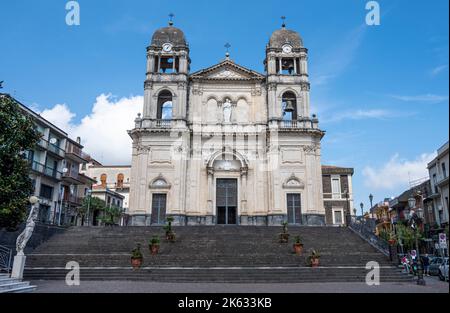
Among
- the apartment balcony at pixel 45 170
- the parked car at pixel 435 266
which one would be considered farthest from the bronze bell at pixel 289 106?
the apartment balcony at pixel 45 170

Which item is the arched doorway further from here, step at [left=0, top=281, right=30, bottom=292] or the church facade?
step at [left=0, top=281, right=30, bottom=292]

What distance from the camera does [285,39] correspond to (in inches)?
1325

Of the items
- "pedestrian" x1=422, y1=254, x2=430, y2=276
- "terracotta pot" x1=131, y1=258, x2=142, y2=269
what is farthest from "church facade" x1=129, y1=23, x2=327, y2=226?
"terracotta pot" x1=131, y1=258, x2=142, y2=269

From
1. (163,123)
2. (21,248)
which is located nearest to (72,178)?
(163,123)

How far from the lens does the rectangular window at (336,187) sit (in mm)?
39094

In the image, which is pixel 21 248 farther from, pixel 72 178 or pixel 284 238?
pixel 72 178

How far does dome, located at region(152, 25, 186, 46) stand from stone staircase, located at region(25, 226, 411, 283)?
1771cm

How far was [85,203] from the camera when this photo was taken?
1567 inches

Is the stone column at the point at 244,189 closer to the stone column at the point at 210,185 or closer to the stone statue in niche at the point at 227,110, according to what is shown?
the stone column at the point at 210,185

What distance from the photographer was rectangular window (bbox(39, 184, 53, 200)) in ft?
108

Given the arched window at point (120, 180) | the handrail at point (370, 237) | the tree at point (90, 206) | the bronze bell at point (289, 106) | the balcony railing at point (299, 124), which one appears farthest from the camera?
the arched window at point (120, 180)

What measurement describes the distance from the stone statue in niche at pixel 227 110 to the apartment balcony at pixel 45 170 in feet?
55.7

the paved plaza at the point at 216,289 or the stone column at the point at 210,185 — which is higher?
the stone column at the point at 210,185

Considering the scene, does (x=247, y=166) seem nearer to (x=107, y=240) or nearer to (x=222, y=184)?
(x=222, y=184)
